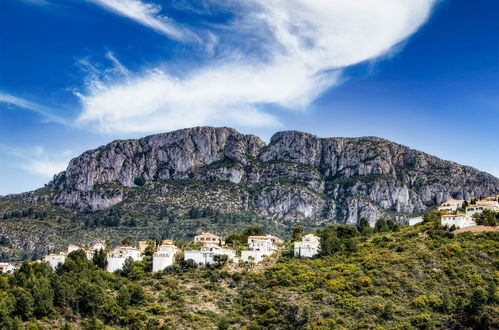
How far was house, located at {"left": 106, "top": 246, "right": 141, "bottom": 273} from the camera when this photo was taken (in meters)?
87.6

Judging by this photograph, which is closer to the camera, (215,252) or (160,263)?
(160,263)

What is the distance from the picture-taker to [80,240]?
164 meters

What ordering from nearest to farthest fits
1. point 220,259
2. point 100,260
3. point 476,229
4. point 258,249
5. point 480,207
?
point 220,259, point 100,260, point 476,229, point 258,249, point 480,207

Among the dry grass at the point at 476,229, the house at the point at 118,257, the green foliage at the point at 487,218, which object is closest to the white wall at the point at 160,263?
the house at the point at 118,257

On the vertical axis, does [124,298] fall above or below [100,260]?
below

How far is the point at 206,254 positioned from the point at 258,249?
29.3 ft

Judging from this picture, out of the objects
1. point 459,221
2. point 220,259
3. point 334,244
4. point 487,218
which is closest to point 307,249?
point 334,244

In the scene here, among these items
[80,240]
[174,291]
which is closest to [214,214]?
[80,240]

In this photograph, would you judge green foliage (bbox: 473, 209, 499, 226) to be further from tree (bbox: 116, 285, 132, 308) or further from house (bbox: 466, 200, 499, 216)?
tree (bbox: 116, 285, 132, 308)

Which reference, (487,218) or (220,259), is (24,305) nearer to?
(220,259)

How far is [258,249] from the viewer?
92.0 meters

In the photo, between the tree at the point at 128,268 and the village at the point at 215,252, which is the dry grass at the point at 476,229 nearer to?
the village at the point at 215,252

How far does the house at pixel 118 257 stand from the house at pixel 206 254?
28.7ft

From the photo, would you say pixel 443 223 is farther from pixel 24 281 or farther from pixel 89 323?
pixel 24 281
